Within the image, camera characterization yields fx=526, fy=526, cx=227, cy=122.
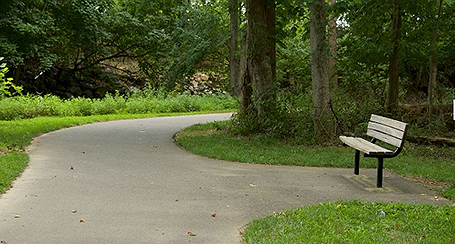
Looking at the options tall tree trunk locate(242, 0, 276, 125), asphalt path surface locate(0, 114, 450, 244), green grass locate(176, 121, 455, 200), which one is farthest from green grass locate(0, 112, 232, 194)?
tall tree trunk locate(242, 0, 276, 125)

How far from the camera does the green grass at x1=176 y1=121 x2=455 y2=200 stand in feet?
30.4

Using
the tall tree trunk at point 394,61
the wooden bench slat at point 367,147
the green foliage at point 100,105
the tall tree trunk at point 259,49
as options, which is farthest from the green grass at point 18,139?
the tall tree trunk at point 394,61

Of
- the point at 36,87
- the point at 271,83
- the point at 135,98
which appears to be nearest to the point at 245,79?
the point at 271,83

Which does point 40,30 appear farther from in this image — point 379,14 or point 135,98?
point 379,14

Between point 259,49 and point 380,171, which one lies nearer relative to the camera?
→ point 380,171

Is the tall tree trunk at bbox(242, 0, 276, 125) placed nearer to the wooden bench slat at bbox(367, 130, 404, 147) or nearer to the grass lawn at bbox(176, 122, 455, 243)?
the grass lawn at bbox(176, 122, 455, 243)

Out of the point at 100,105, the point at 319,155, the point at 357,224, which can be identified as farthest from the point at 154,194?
the point at 100,105

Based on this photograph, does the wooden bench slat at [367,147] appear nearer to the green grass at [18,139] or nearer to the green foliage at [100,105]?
the green grass at [18,139]

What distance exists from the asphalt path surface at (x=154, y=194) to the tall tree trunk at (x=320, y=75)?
3.41 metres

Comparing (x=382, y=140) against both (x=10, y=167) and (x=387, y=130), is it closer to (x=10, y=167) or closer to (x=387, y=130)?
(x=387, y=130)

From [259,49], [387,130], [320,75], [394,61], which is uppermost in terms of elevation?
[259,49]

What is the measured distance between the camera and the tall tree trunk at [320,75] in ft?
41.4

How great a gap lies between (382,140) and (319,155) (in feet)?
7.15

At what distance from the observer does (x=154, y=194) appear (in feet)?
23.4
